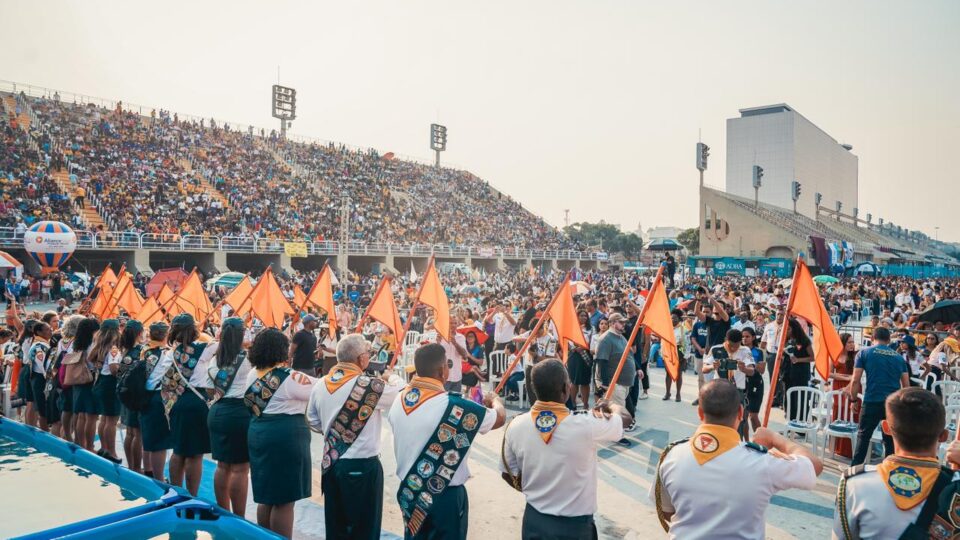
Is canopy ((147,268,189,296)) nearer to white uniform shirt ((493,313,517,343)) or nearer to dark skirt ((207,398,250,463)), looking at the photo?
white uniform shirt ((493,313,517,343))

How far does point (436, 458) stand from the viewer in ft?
10.4

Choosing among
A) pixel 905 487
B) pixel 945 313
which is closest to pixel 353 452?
pixel 905 487

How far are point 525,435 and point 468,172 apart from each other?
55320mm

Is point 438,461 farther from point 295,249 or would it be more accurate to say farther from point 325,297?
point 295,249

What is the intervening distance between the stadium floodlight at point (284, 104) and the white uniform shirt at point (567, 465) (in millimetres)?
48531

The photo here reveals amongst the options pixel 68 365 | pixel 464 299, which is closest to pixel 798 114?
pixel 464 299

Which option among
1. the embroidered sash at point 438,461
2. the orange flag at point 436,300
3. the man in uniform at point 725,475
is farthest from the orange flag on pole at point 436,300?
the man in uniform at point 725,475

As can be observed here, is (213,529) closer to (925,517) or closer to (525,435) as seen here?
(525,435)

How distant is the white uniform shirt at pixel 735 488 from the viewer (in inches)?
94.7

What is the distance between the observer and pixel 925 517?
2170mm

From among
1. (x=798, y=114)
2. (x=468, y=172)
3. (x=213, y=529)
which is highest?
(x=798, y=114)

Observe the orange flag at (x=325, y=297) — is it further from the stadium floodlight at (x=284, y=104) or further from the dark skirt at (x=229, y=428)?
the stadium floodlight at (x=284, y=104)

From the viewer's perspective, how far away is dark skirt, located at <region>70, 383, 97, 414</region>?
6.25 m

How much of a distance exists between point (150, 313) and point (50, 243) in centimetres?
1312
